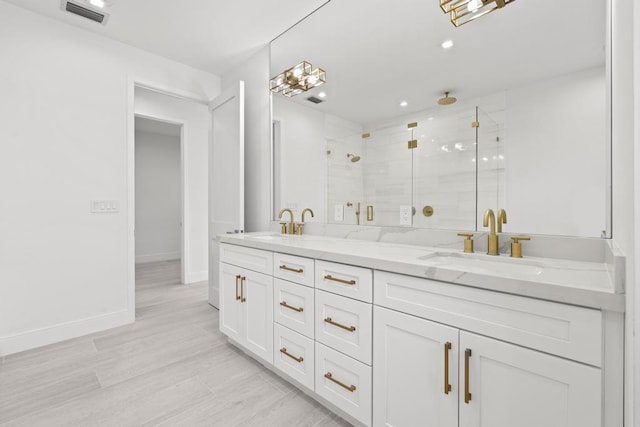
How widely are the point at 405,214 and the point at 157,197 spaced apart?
5711 millimetres

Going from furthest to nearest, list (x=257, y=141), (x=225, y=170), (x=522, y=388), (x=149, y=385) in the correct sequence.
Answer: (x=225, y=170) < (x=257, y=141) < (x=149, y=385) < (x=522, y=388)

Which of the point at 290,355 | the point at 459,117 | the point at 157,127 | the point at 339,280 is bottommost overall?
the point at 290,355

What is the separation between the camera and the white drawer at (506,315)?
2.57 feet

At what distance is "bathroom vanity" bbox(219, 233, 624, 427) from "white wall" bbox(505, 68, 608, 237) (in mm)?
162

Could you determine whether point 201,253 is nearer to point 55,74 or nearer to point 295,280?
point 55,74

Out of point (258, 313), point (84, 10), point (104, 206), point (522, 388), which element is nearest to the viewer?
point (522, 388)

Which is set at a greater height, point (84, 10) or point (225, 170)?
point (84, 10)

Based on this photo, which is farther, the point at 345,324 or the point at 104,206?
the point at 104,206

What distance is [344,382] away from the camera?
137 centimetres

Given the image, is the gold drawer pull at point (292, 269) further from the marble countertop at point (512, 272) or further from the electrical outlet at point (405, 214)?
the electrical outlet at point (405, 214)

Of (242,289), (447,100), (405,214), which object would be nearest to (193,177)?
(242,289)

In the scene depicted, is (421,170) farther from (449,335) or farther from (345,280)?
(449,335)

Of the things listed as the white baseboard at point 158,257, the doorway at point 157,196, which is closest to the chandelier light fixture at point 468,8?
the doorway at point 157,196

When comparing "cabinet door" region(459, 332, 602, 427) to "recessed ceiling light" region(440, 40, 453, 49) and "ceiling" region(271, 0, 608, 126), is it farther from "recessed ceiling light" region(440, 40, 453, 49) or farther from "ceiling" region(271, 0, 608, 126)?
"recessed ceiling light" region(440, 40, 453, 49)
